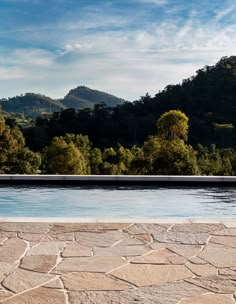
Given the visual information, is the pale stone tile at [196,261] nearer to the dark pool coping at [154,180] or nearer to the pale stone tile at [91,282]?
the pale stone tile at [91,282]

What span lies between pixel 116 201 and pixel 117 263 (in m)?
3.59

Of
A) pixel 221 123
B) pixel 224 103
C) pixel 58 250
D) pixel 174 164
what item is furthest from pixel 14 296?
pixel 224 103

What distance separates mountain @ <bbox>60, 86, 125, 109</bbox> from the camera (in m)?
60.4

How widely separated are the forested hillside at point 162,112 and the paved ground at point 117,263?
25.6 meters

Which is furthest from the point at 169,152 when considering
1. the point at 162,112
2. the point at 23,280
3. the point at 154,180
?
the point at 162,112

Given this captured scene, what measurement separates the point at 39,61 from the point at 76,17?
495 cm

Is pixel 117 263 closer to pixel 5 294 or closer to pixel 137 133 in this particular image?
pixel 5 294

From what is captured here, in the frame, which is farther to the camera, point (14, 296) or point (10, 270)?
point (10, 270)

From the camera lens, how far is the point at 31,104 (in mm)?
59531

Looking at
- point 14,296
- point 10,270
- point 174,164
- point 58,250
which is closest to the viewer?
point 14,296

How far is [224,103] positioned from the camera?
30.4m

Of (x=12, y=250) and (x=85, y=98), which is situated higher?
(x=85, y=98)

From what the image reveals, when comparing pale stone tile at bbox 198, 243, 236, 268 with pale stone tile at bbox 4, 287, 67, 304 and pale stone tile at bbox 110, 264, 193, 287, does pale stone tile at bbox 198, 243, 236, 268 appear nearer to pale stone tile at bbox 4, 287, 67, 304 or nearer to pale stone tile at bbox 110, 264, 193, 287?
pale stone tile at bbox 110, 264, 193, 287

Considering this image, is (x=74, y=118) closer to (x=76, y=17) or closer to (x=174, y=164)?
(x=174, y=164)
